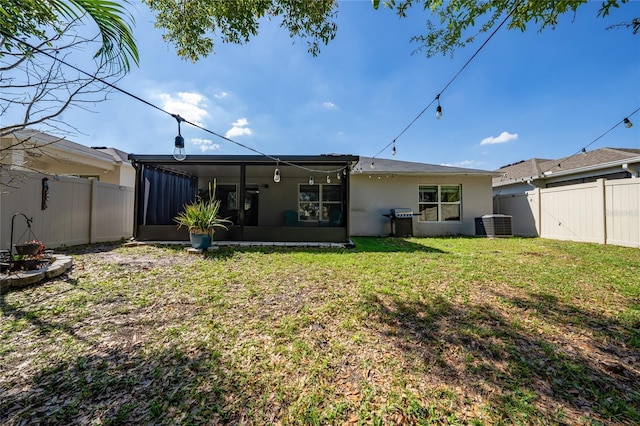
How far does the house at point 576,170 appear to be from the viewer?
9078mm

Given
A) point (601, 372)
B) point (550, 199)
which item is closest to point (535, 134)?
point (550, 199)

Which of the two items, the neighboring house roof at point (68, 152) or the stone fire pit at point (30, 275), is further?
the neighboring house roof at point (68, 152)

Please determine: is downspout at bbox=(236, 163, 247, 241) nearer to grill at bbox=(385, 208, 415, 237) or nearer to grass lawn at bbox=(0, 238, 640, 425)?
grass lawn at bbox=(0, 238, 640, 425)

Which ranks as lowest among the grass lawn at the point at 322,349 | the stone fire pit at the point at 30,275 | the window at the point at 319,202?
the grass lawn at the point at 322,349

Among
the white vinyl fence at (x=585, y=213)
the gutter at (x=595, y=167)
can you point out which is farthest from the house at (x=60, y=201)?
the gutter at (x=595, y=167)

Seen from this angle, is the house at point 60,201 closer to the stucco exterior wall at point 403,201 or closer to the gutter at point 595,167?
the stucco exterior wall at point 403,201

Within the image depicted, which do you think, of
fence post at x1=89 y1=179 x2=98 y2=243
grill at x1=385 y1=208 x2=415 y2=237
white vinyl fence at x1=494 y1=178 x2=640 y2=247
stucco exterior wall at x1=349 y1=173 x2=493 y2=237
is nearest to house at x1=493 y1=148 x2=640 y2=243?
white vinyl fence at x1=494 y1=178 x2=640 y2=247

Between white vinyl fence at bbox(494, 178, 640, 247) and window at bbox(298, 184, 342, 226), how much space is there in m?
7.93

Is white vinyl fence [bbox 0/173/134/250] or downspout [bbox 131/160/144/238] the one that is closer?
white vinyl fence [bbox 0/173/134/250]

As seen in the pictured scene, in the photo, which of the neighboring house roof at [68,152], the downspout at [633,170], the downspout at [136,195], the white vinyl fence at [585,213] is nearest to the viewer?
the white vinyl fence at [585,213]

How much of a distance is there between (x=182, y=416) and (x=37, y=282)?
4.11 meters

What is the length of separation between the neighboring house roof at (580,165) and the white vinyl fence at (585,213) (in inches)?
72.9

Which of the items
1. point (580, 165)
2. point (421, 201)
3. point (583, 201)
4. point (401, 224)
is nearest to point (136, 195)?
point (401, 224)

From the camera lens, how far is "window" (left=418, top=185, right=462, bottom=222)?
11.0m
